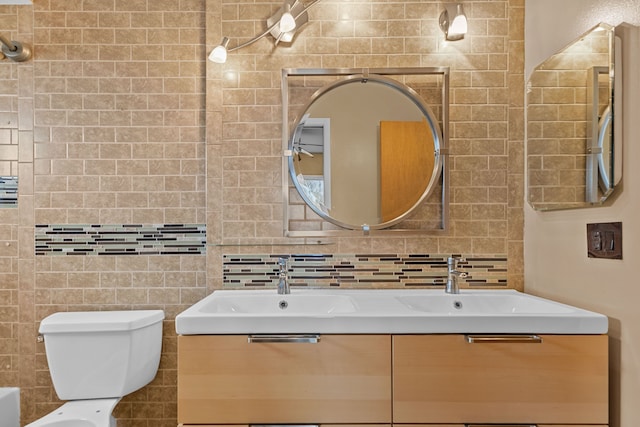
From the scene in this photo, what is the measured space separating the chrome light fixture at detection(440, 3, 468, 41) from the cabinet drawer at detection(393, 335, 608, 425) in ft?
4.34

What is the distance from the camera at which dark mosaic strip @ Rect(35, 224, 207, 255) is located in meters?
1.96

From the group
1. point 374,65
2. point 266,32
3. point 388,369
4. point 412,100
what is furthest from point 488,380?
point 266,32

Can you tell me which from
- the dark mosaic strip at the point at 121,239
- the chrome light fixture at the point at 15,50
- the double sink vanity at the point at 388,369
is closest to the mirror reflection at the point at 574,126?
the double sink vanity at the point at 388,369

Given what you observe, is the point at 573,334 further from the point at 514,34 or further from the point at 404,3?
the point at 404,3

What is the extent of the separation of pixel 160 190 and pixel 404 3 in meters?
1.49

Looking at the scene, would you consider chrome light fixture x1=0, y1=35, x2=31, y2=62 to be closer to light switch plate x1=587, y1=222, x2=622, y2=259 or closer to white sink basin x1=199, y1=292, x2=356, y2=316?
white sink basin x1=199, y1=292, x2=356, y2=316

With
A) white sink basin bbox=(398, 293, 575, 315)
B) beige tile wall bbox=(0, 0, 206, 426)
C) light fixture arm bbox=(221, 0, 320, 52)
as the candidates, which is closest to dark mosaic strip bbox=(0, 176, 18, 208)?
beige tile wall bbox=(0, 0, 206, 426)

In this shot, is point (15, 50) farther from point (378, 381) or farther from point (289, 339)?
point (378, 381)

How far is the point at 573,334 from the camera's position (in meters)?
1.31

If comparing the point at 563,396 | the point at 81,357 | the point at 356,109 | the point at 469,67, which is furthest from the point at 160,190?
the point at 563,396

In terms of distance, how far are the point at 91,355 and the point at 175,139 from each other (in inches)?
41.3

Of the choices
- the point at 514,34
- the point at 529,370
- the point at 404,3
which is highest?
the point at 404,3

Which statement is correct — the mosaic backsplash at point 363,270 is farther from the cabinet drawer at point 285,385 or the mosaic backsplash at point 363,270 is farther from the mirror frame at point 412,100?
the cabinet drawer at point 285,385

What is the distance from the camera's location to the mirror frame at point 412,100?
1873 millimetres
